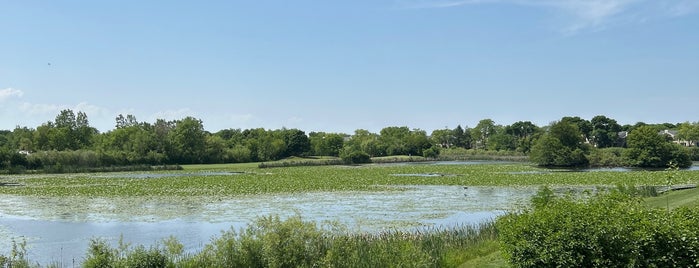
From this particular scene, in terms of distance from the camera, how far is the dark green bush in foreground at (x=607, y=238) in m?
8.12

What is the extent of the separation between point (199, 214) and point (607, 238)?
65.3ft

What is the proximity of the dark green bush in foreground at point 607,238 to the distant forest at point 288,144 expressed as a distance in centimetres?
6777

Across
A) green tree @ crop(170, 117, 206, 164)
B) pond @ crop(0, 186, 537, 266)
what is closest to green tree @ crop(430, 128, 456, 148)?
green tree @ crop(170, 117, 206, 164)

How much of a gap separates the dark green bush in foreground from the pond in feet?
30.2

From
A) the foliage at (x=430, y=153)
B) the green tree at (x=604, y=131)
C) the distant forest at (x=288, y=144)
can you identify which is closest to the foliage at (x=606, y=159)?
the distant forest at (x=288, y=144)

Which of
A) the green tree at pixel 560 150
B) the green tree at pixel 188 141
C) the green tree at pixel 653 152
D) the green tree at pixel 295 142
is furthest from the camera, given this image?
the green tree at pixel 295 142

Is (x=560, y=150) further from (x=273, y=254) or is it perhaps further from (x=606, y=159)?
(x=273, y=254)

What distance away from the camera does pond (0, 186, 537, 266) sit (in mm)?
19203

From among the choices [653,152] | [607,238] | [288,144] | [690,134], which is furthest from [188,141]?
[690,134]

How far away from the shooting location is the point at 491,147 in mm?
143250

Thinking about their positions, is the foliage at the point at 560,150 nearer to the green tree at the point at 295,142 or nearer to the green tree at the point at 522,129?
the green tree at the point at 295,142

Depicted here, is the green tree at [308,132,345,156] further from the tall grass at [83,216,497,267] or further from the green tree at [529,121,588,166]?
the tall grass at [83,216,497,267]

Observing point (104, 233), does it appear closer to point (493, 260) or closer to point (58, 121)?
point (493, 260)

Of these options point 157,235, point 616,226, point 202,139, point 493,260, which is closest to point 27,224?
point 157,235
